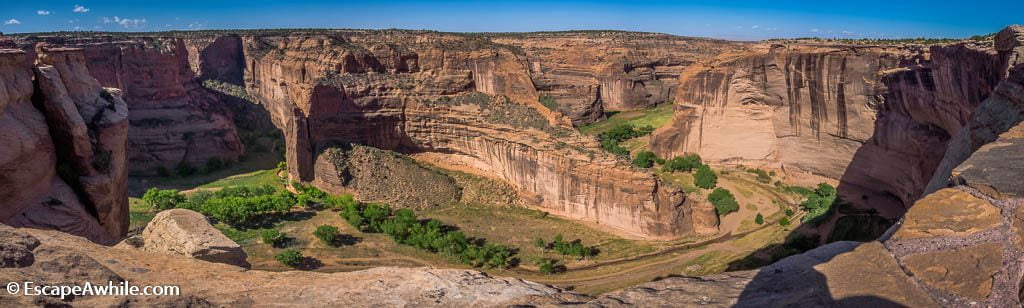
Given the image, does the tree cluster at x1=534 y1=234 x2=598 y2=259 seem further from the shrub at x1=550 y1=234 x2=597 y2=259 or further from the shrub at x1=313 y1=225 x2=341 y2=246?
the shrub at x1=313 y1=225 x2=341 y2=246

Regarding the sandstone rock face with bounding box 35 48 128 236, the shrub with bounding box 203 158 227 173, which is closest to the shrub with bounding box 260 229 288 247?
the sandstone rock face with bounding box 35 48 128 236

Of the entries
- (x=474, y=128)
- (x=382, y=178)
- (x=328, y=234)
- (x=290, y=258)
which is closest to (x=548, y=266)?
(x=328, y=234)

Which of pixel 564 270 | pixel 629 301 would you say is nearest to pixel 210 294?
pixel 629 301

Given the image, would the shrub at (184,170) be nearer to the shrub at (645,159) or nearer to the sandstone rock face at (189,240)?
the shrub at (645,159)

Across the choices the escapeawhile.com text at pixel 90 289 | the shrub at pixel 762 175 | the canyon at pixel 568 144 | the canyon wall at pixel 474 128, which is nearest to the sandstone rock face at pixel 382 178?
the canyon at pixel 568 144

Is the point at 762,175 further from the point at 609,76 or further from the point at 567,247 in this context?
the point at 609,76

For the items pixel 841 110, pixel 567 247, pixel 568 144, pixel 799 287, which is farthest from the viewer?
pixel 841 110

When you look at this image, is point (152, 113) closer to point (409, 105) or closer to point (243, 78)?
point (409, 105)
